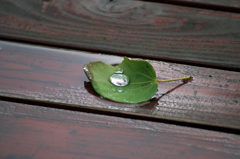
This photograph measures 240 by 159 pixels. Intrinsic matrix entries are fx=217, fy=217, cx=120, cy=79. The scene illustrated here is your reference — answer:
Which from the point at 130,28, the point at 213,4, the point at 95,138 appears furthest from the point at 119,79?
the point at 213,4

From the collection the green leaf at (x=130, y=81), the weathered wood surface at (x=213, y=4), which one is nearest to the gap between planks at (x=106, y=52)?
the green leaf at (x=130, y=81)

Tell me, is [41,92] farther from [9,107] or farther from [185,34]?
[185,34]

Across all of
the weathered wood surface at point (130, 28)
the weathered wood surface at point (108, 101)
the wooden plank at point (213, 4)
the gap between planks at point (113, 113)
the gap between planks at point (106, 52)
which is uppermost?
the wooden plank at point (213, 4)

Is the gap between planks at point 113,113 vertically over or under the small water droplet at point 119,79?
under

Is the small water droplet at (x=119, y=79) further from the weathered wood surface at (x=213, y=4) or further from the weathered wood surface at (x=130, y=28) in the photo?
the weathered wood surface at (x=213, y=4)

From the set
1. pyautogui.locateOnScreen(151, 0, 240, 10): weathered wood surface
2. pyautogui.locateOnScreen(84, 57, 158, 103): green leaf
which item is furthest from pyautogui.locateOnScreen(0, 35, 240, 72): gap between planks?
pyautogui.locateOnScreen(151, 0, 240, 10): weathered wood surface

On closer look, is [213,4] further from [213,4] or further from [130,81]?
[130,81]

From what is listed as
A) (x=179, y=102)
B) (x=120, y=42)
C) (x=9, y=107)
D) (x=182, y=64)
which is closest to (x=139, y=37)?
(x=120, y=42)

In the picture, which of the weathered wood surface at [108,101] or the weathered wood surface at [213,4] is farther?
the weathered wood surface at [213,4]
